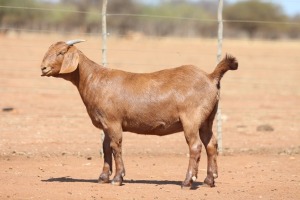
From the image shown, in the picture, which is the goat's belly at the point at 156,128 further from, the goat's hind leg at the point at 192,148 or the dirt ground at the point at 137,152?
the dirt ground at the point at 137,152

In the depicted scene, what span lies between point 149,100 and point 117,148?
775 millimetres

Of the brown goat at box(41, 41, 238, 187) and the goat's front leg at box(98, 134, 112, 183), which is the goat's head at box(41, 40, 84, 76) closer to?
the brown goat at box(41, 41, 238, 187)

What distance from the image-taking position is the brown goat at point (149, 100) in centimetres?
927

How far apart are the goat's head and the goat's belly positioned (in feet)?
3.66

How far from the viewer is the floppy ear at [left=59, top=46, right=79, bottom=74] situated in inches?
379

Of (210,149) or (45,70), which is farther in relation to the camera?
(210,149)

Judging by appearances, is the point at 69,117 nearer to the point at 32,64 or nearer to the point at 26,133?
the point at 26,133

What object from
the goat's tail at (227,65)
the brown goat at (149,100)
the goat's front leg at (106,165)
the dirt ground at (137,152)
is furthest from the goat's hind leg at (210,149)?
the goat's front leg at (106,165)

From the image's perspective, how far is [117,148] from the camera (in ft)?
31.2

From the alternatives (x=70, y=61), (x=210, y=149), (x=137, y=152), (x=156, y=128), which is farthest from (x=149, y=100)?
(x=137, y=152)

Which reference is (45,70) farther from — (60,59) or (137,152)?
(137,152)

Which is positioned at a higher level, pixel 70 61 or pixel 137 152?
pixel 70 61

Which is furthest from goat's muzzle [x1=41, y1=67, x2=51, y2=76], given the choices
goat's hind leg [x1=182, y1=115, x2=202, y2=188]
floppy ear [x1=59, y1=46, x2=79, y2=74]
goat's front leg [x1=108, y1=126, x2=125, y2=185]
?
goat's hind leg [x1=182, y1=115, x2=202, y2=188]

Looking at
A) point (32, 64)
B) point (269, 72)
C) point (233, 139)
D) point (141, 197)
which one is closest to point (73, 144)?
point (233, 139)
